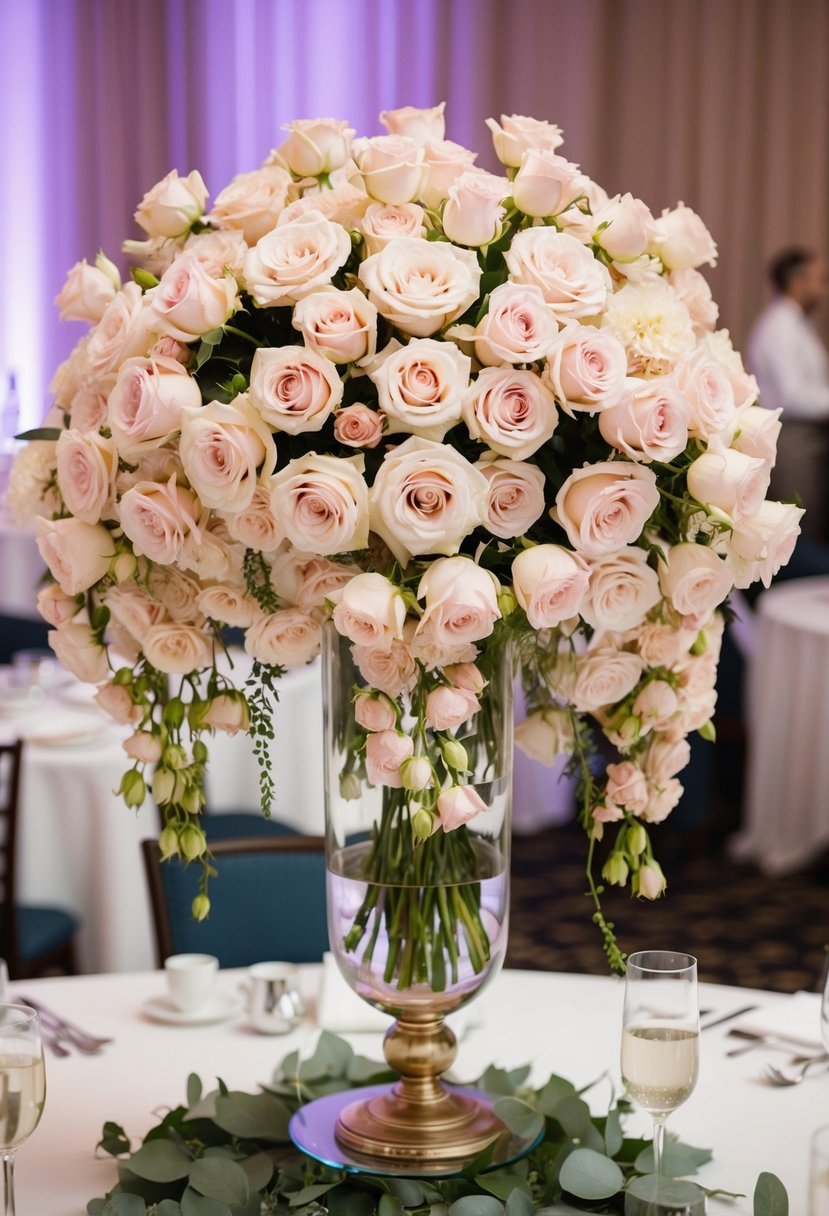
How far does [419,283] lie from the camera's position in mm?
1311

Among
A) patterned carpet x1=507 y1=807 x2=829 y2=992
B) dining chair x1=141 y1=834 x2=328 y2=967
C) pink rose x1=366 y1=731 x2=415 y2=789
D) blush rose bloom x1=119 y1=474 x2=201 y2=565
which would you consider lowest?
patterned carpet x1=507 y1=807 x2=829 y2=992

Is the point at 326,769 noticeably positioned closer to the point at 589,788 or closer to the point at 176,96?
the point at 589,788

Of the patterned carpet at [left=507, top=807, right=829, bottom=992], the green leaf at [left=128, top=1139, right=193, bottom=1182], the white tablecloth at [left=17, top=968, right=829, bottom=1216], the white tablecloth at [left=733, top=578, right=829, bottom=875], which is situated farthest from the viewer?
A: the white tablecloth at [left=733, top=578, right=829, bottom=875]

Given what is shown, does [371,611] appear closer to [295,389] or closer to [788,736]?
[295,389]

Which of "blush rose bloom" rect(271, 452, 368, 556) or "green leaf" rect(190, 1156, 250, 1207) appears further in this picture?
"green leaf" rect(190, 1156, 250, 1207)

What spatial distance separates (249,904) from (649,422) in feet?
4.48

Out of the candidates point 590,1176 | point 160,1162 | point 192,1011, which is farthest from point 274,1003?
point 590,1176

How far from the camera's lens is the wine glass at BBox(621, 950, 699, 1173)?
1361mm

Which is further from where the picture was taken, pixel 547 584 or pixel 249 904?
pixel 249 904


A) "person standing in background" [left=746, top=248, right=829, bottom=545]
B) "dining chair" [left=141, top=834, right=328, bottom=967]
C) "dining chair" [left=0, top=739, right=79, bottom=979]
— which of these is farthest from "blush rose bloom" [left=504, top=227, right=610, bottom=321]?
"person standing in background" [left=746, top=248, right=829, bottom=545]

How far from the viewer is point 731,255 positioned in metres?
9.02

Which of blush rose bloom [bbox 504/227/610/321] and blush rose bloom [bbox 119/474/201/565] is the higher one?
blush rose bloom [bbox 504/227/610/321]

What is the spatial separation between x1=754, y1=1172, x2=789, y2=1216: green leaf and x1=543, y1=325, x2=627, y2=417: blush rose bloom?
27.2 inches

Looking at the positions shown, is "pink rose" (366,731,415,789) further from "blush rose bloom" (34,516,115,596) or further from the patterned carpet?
the patterned carpet
